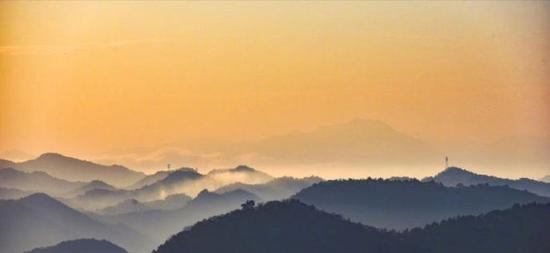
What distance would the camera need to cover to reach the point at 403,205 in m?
16.5

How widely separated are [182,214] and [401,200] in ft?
10.5

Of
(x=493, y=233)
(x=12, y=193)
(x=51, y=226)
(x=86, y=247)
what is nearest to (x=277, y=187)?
(x=493, y=233)

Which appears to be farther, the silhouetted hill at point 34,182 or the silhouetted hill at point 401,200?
the silhouetted hill at point 34,182

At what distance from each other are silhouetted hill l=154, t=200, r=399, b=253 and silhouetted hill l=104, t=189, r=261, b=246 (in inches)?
33.5

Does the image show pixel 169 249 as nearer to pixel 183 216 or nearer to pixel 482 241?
pixel 183 216

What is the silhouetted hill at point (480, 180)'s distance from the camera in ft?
48.9

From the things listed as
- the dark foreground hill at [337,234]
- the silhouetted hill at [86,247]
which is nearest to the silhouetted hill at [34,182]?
the silhouetted hill at [86,247]

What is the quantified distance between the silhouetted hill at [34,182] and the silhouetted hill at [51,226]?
158 mm

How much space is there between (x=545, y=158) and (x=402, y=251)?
76.7 inches

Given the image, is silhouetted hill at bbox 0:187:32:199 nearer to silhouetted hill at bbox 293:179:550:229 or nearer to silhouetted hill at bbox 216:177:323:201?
silhouetted hill at bbox 216:177:323:201

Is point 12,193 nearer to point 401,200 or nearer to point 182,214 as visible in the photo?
point 182,214

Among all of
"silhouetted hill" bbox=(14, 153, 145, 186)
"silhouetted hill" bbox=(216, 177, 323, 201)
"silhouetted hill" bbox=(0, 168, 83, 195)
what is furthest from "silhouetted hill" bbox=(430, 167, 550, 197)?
"silhouetted hill" bbox=(0, 168, 83, 195)

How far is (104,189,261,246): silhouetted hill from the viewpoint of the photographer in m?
16.3

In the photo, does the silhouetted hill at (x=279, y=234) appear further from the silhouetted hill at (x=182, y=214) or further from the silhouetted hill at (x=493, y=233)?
the silhouetted hill at (x=182, y=214)
